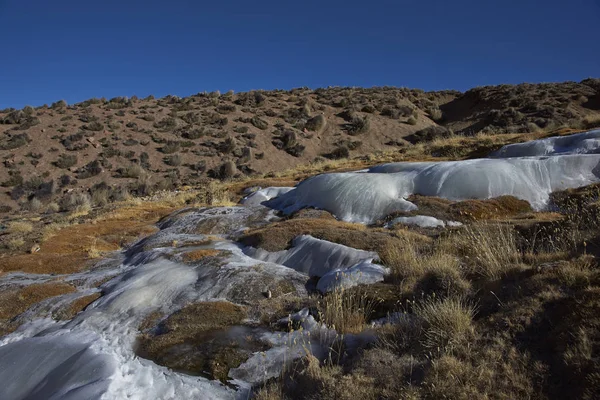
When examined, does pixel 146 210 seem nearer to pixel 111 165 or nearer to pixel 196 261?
pixel 196 261

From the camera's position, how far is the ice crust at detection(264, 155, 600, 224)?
921 centimetres

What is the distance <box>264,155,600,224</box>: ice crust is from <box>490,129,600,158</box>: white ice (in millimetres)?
1577

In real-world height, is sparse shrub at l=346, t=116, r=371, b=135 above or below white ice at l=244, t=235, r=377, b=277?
above

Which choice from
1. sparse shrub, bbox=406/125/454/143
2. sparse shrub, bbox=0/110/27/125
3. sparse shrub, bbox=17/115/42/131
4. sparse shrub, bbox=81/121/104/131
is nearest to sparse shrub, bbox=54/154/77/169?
sparse shrub, bbox=81/121/104/131

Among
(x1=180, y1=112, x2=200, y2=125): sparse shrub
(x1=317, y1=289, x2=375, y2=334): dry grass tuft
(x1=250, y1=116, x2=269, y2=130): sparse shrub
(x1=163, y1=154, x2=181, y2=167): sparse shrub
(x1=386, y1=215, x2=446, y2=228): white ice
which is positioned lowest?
(x1=386, y1=215, x2=446, y2=228): white ice

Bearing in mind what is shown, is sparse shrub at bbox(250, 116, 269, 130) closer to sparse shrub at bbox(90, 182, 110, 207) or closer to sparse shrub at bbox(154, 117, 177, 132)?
sparse shrub at bbox(154, 117, 177, 132)

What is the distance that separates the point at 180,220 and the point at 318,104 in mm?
32131

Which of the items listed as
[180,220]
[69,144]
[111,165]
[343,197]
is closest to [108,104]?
[69,144]

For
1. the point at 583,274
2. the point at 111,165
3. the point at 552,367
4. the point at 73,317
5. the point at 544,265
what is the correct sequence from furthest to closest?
the point at 111,165 → the point at 73,317 → the point at 544,265 → the point at 583,274 → the point at 552,367

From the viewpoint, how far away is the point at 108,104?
3822 centimetres

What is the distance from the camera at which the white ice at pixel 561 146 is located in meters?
10.6

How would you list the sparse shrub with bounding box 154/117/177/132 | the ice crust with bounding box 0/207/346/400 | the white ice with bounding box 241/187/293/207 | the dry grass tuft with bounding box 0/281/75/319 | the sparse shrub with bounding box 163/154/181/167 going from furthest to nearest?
the sparse shrub with bounding box 154/117/177/132
the sparse shrub with bounding box 163/154/181/167
the white ice with bounding box 241/187/293/207
the dry grass tuft with bounding box 0/281/75/319
the ice crust with bounding box 0/207/346/400

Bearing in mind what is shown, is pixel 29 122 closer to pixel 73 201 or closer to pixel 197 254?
pixel 73 201

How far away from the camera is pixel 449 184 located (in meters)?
10.1
